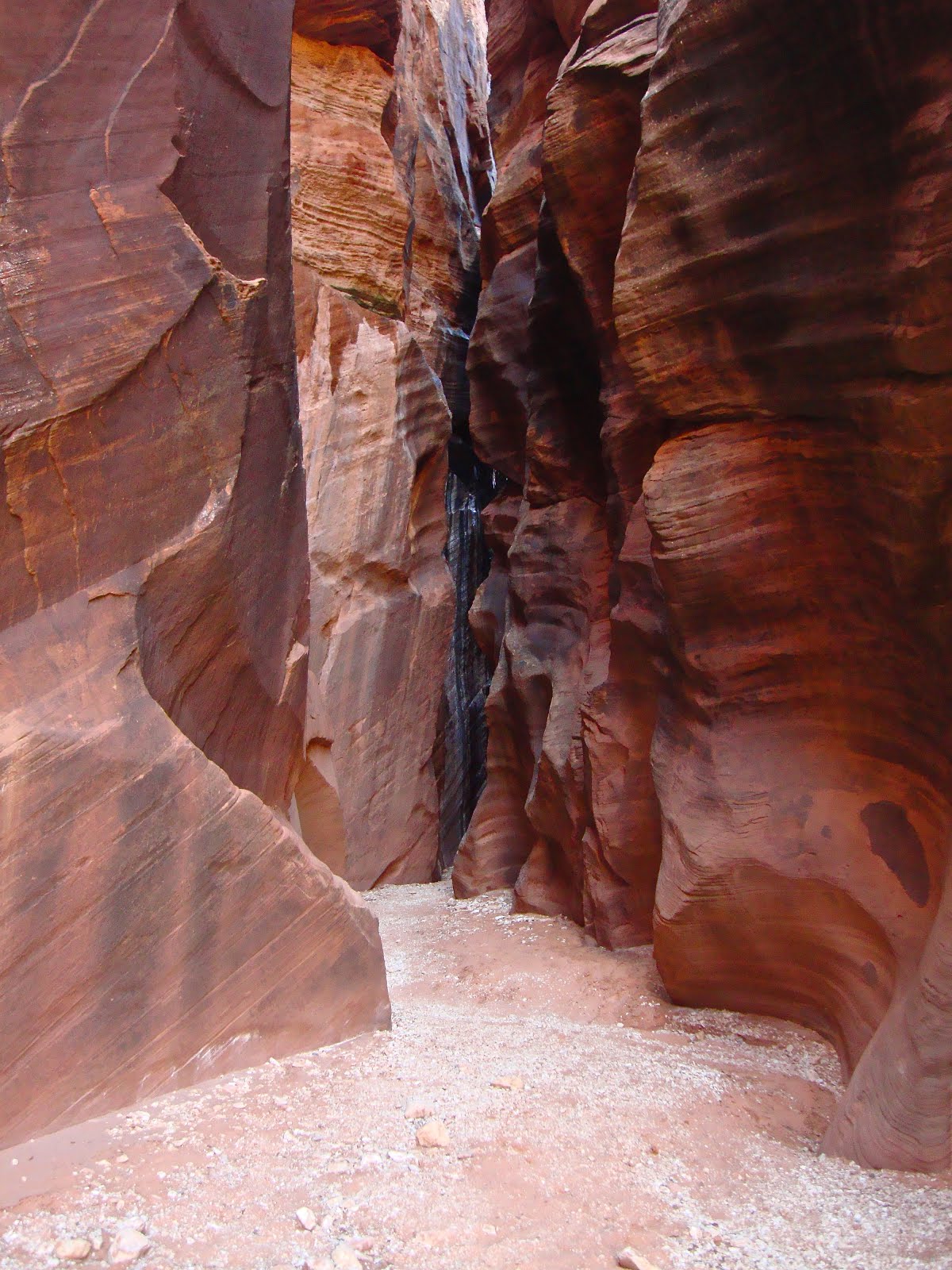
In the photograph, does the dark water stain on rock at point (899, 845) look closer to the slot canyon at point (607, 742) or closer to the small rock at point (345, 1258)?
the slot canyon at point (607, 742)

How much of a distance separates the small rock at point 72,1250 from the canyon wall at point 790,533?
2439 millimetres

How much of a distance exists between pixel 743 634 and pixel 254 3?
12.6ft

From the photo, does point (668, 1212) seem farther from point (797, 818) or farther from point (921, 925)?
point (797, 818)

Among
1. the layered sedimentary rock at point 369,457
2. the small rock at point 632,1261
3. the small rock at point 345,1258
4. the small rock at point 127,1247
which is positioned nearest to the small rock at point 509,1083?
the small rock at point 632,1261

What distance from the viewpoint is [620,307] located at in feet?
16.0

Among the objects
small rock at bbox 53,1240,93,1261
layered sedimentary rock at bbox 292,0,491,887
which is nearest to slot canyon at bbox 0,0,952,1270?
small rock at bbox 53,1240,93,1261

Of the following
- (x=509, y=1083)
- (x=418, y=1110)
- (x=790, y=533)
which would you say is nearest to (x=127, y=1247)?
(x=418, y=1110)

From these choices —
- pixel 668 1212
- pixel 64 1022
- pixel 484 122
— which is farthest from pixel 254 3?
pixel 484 122

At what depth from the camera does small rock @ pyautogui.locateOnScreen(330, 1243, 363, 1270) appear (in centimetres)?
214

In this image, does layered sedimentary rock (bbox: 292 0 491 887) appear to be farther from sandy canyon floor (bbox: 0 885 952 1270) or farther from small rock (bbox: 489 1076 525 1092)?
small rock (bbox: 489 1076 525 1092)

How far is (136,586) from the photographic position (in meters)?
3.48

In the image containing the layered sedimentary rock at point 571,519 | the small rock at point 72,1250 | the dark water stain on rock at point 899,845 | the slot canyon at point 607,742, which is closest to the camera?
the small rock at point 72,1250

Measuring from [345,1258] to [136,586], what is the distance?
7.65 ft

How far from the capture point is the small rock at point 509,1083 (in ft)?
11.0
